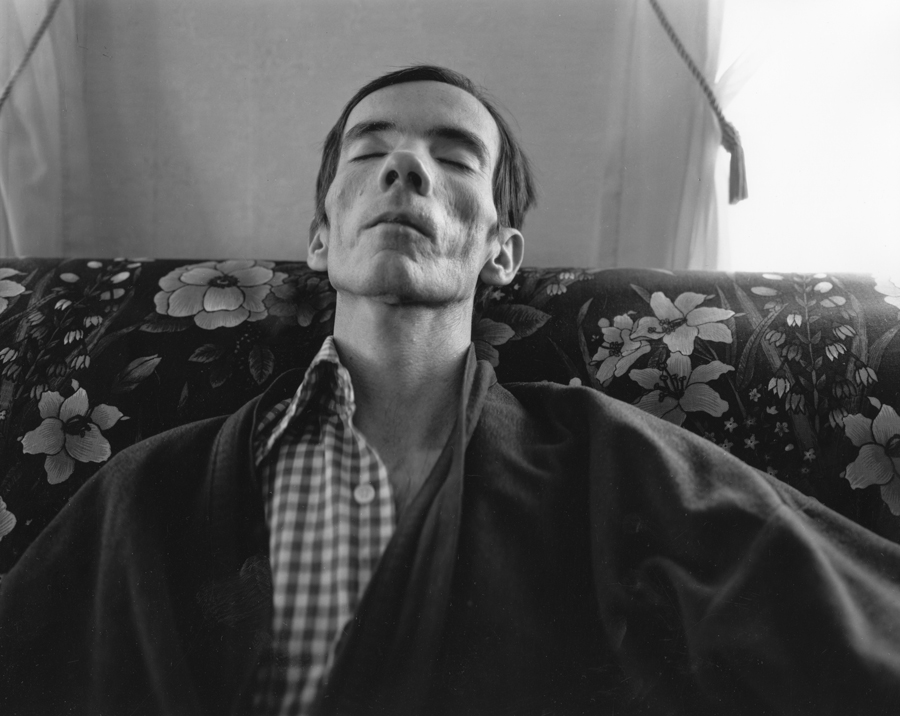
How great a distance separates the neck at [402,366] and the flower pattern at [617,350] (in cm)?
15

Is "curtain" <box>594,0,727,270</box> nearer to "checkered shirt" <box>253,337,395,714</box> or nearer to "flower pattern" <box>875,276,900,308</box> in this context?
"flower pattern" <box>875,276,900,308</box>

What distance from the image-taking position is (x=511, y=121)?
0.77 meters

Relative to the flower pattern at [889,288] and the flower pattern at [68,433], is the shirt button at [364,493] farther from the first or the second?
the flower pattern at [889,288]

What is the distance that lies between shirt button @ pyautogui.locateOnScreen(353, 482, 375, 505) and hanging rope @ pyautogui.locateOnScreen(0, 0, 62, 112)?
64 centimetres

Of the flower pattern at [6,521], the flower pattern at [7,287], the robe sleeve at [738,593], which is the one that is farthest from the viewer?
the flower pattern at [7,287]

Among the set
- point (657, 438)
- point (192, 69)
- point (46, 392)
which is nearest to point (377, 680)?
point (657, 438)

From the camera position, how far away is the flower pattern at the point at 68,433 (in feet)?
1.95

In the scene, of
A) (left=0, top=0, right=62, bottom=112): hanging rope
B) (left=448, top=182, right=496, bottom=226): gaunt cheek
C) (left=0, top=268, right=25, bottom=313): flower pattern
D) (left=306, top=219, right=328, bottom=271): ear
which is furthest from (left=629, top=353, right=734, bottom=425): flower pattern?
(left=0, top=0, right=62, bottom=112): hanging rope

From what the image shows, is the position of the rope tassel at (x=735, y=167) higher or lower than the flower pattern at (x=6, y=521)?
higher

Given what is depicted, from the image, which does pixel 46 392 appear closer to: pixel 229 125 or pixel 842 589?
pixel 229 125

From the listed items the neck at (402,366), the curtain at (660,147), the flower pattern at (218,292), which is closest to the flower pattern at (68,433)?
the flower pattern at (218,292)

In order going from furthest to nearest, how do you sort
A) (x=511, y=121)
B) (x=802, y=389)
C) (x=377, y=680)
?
1. (x=511, y=121)
2. (x=802, y=389)
3. (x=377, y=680)

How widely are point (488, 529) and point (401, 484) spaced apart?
0.28ft

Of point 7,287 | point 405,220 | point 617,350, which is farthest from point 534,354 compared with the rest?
point 7,287
